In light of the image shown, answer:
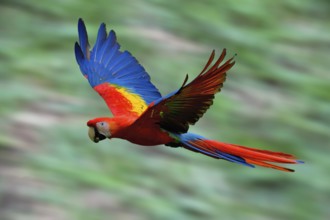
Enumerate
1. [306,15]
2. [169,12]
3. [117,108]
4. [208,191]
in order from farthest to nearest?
[306,15], [169,12], [208,191], [117,108]

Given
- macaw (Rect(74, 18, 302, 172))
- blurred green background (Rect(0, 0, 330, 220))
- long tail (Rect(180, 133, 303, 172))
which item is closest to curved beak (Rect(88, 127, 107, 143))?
macaw (Rect(74, 18, 302, 172))

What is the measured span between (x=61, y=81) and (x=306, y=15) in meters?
1.54

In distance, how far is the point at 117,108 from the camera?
1369 mm

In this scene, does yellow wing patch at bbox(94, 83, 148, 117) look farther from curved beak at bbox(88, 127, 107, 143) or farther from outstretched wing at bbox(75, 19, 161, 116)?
curved beak at bbox(88, 127, 107, 143)

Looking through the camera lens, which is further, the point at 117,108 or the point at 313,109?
the point at 313,109

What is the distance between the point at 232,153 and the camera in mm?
1222

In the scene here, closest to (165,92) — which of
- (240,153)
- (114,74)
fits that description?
(114,74)

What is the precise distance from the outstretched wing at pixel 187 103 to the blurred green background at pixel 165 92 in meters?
1.76

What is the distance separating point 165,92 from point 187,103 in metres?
2.19

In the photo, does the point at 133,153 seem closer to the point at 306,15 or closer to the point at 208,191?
the point at 208,191

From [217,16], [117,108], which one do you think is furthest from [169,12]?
[117,108]

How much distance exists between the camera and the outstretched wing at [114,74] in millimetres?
1433

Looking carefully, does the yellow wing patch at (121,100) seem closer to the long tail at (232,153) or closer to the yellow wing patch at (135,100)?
the yellow wing patch at (135,100)

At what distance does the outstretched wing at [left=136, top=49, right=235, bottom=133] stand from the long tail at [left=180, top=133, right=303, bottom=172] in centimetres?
5
